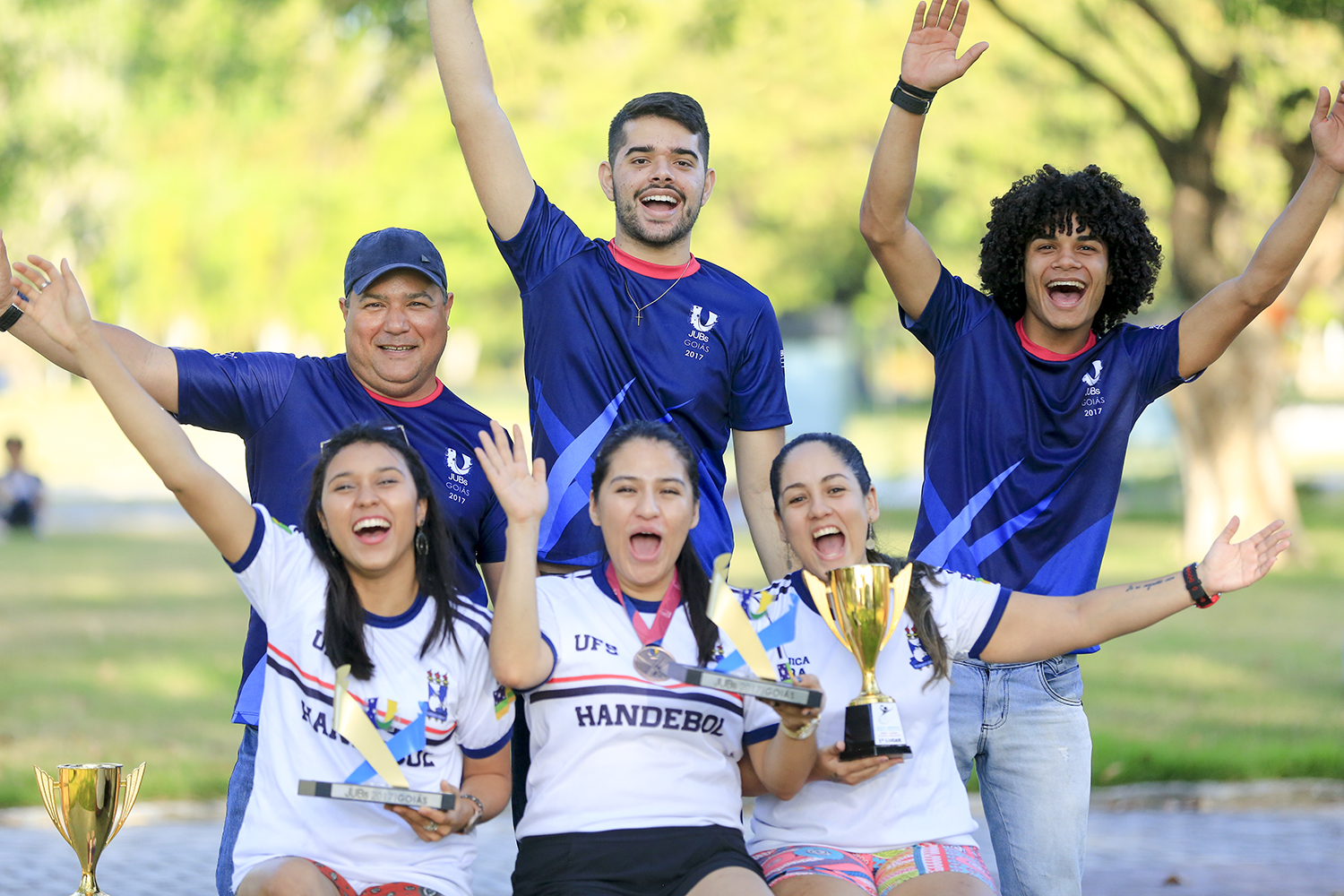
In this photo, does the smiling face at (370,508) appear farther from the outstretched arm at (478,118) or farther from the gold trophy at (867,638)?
the gold trophy at (867,638)

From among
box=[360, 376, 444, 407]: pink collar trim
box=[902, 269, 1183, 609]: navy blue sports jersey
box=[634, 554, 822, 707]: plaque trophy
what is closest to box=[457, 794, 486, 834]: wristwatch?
box=[634, 554, 822, 707]: plaque trophy

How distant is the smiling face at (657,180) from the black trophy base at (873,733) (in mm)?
1474

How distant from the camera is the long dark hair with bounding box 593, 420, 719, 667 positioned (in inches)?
145

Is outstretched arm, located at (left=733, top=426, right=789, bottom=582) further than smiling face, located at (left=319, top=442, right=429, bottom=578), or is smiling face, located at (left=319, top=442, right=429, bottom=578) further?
outstretched arm, located at (left=733, top=426, right=789, bottom=582)

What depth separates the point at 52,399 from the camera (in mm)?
37531

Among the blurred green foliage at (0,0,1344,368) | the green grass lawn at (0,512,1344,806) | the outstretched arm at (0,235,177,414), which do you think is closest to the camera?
the outstretched arm at (0,235,177,414)

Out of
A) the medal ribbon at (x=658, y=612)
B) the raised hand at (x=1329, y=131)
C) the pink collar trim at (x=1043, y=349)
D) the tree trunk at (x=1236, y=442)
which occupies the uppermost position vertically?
the tree trunk at (x=1236, y=442)

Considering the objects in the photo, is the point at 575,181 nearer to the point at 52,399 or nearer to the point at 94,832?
the point at 52,399

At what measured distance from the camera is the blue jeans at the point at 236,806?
3.91m

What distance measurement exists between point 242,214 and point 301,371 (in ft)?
97.0

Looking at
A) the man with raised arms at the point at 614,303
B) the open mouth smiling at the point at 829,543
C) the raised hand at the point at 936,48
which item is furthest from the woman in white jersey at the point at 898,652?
the raised hand at the point at 936,48

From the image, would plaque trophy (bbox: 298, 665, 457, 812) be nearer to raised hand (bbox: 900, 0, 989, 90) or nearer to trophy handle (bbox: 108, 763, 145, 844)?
trophy handle (bbox: 108, 763, 145, 844)

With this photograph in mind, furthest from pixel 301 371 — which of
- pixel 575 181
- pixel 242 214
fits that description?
pixel 242 214

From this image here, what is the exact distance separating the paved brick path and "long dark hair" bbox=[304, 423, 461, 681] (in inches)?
108
